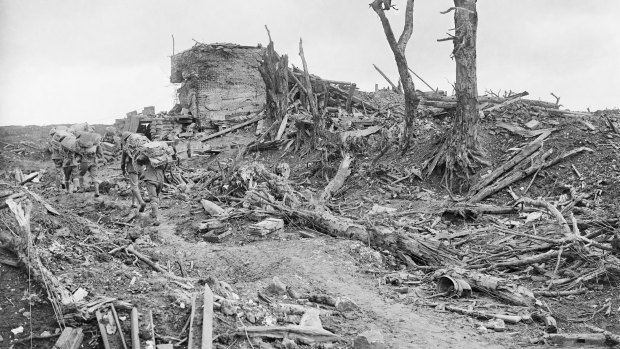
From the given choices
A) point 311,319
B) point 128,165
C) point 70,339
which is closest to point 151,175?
point 128,165

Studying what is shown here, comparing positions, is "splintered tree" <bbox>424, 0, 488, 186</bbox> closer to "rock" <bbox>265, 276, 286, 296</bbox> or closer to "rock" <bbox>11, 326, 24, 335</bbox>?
"rock" <bbox>265, 276, 286, 296</bbox>

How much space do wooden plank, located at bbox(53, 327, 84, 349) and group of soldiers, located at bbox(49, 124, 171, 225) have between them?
283 inches

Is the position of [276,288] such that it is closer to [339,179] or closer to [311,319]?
[311,319]

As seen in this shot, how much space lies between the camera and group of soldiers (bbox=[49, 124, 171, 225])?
453 inches

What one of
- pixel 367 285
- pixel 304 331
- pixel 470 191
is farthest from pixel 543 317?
pixel 470 191

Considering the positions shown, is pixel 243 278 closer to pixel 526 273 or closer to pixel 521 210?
pixel 526 273

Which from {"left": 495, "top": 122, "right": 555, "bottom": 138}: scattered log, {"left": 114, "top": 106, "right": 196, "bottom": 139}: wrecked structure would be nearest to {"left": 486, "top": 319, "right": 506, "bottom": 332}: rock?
{"left": 495, "top": 122, "right": 555, "bottom": 138}: scattered log

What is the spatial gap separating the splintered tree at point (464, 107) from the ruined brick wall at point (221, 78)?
44.7 ft

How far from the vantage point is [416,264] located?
8.58 meters

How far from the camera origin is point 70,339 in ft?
14.0

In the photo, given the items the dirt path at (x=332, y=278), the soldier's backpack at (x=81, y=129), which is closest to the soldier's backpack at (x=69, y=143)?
the soldier's backpack at (x=81, y=129)

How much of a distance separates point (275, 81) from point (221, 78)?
16.6 ft

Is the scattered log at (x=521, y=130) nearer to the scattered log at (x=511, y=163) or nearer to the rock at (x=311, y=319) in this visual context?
the scattered log at (x=511, y=163)

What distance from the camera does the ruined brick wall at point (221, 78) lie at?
2584 cm
